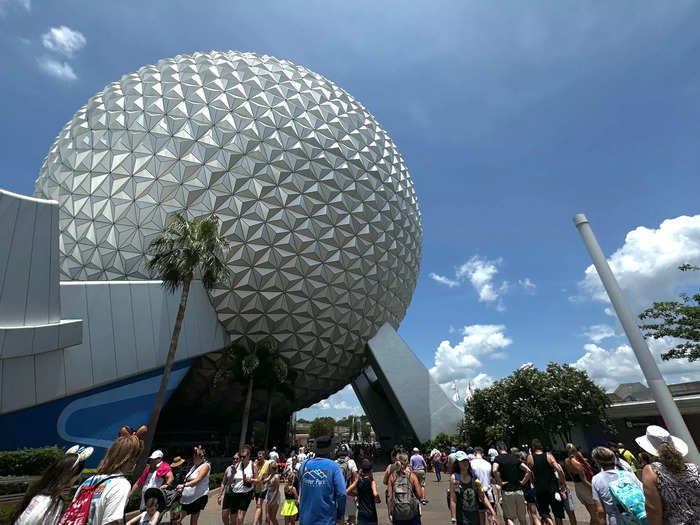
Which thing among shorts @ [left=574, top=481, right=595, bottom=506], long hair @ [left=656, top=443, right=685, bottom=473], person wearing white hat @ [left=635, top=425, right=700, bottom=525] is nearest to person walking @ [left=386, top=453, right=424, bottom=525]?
person wearing white hat @ [left=635, top=425, right=700, bottom=525]

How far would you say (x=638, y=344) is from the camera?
580 cm

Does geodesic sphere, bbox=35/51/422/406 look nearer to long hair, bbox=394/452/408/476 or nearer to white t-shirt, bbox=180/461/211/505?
white t-shirt, bbox=180/461/211/505

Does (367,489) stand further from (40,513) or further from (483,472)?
(40,513)

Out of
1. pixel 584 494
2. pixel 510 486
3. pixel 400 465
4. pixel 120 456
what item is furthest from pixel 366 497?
pixel 584 494

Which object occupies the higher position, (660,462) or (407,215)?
(407,215)

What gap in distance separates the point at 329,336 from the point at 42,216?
1438 centimetres

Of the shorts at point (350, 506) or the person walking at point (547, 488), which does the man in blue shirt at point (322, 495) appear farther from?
the person walking at point (547, 488)

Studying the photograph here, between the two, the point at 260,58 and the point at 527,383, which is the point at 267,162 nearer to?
the point at 260,58

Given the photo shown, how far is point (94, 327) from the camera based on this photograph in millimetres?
13625

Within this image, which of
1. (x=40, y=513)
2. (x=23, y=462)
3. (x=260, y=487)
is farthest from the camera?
(x=23, y=462)

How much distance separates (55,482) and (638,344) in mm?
→ 7170

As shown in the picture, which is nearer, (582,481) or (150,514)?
(150,514)

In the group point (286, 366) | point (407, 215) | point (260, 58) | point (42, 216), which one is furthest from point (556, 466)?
point (260, 58)

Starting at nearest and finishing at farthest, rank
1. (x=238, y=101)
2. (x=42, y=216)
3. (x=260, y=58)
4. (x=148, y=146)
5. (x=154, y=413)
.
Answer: (x=42, y=216) < (x=154, y=413) < (x=148, y=146) < (x=238, y=101) < (x=260, y=58)
